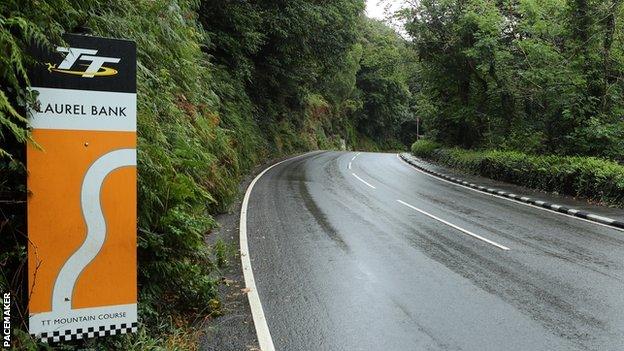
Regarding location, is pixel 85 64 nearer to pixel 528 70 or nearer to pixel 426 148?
pixel 528 70

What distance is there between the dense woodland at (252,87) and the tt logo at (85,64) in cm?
14

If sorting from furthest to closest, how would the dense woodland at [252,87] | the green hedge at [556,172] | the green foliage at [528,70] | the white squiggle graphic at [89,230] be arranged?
the green foliage at [528,70] → the green hedge at [556,172] → the dense woodland at [252,87] → the white squiggle graphic at [89,230]

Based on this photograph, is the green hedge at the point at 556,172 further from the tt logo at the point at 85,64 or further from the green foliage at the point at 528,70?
the tt logo at the point at 85,64

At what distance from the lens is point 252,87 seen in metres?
26.9

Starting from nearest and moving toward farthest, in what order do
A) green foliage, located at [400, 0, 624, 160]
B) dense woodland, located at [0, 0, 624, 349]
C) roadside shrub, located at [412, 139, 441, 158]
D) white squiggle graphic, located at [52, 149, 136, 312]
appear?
white squiggle graphic, located at [52, 149, 136, 312], dense woodland, located at [0, 0, 624, 349], green foliage, located at [400, 0, 624, 160], roadside shrub, located at [412, 139, 441, 158]

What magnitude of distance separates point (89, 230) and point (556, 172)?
1665 centimetres

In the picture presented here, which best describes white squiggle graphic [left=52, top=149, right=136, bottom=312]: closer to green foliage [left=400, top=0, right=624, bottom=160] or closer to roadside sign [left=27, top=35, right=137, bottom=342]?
roadside sign [left=27, top=35, right=137, bottom=342]

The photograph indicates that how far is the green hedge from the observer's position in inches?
572

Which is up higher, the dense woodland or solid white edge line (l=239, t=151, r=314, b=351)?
the dense woodland

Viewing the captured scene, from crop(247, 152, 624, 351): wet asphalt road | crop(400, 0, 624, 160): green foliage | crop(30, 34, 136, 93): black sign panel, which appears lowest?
crop(247, 152, 624, 351): wet asphalt road

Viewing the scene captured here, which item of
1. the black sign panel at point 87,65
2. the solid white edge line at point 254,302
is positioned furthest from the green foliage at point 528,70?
the black sign panel at point 87,65

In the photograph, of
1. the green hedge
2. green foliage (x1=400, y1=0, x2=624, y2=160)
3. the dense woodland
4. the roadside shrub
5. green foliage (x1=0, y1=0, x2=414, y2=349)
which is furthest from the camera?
the roadside shrub

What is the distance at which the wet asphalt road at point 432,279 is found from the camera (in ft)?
16.1

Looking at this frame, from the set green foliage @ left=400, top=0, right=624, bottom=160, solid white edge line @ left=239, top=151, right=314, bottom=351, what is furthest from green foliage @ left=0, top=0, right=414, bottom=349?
green foliage @ left=400, top=0, right=624, bottom=160
